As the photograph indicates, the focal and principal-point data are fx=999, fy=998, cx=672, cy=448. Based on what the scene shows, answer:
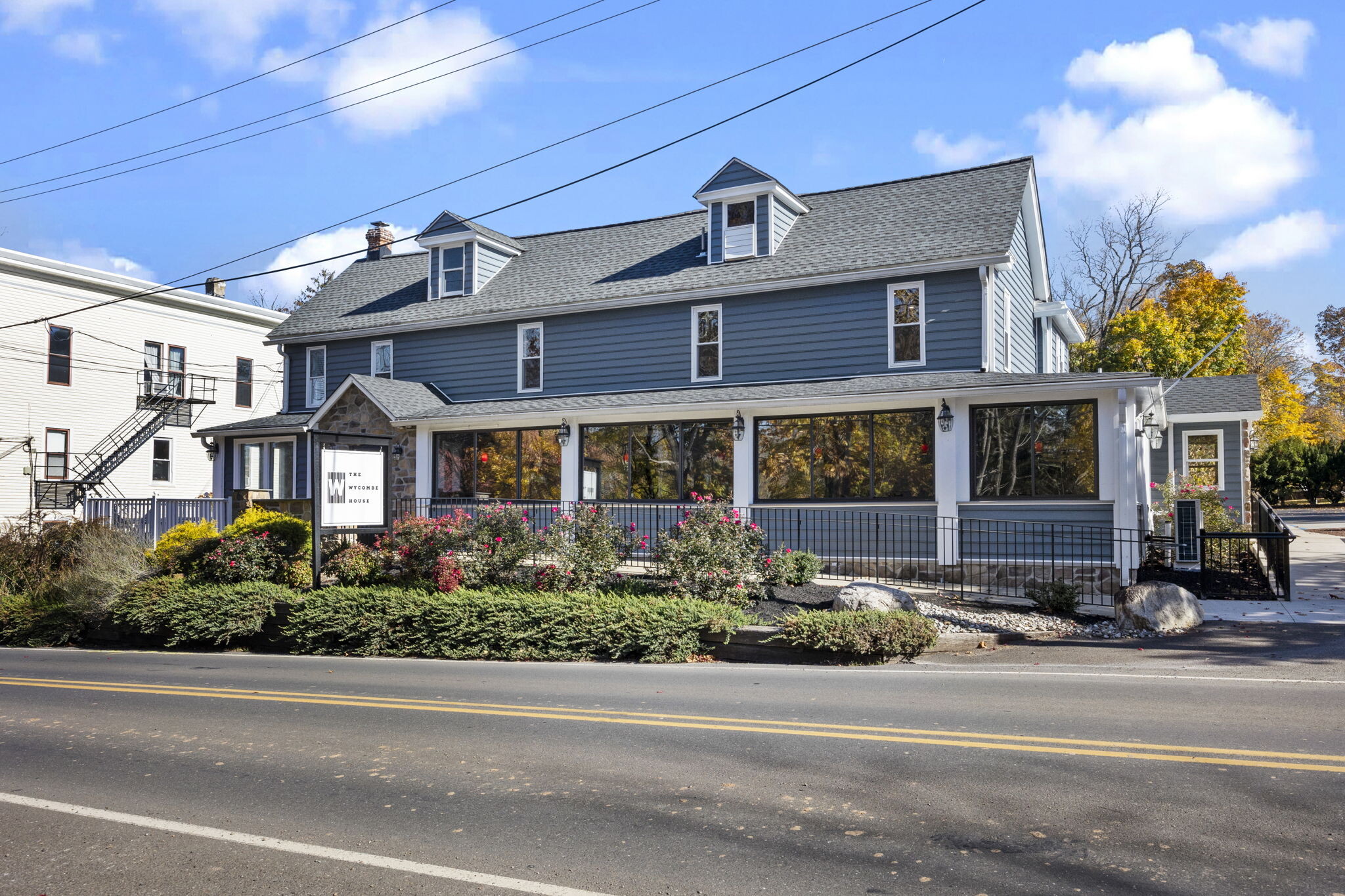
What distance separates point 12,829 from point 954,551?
579 inches

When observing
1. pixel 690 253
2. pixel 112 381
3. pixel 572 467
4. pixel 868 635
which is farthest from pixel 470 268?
pixel 868 635

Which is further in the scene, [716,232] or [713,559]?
[716,232]

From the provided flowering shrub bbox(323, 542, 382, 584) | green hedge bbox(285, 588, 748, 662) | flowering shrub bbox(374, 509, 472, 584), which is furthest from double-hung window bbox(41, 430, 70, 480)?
green hedge bbox(285, 588, 748, 662)

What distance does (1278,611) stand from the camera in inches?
539

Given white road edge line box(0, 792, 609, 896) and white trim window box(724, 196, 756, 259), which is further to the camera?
white trim window box(724, 196, 756, 259)

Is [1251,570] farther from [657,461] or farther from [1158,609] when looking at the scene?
[657,461]

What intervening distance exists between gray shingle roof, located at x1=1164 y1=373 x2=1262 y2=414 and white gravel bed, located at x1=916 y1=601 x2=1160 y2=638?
1356cm

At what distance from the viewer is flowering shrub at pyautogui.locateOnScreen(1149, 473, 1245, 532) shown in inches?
851

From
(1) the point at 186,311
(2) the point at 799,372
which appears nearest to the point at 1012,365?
(2) the point at 799,372

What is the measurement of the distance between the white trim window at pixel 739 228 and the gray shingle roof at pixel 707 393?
121 inches

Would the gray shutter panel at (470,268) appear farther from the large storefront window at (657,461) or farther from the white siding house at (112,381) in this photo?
the white siding house at (112,381)

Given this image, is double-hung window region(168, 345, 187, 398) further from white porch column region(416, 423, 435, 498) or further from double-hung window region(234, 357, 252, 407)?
white porch column region(416, 423, 435, 498)

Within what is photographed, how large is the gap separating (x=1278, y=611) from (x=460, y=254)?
64.6ft

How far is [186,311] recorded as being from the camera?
3606 centimetres
